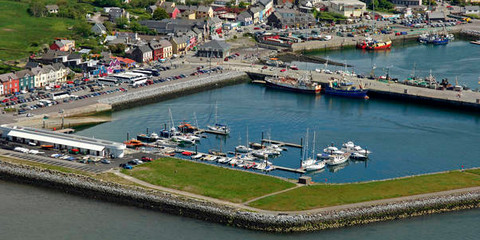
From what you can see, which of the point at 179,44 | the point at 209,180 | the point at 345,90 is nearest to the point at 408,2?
the point at 179,44

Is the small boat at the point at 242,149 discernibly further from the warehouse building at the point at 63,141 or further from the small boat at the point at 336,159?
the warehouse building at the point at 63,141

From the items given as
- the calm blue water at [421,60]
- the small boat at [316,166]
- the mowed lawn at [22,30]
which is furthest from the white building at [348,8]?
the small boat at [316,166]

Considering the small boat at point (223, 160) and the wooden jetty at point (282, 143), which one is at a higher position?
the wooden jetty at point (282, 143)

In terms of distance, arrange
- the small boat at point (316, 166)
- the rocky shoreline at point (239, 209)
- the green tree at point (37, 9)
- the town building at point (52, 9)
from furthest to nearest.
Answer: the town building at point (52, 9)
the green tree at point (37, 9)
the small boat at point (316, 166)
the rocky shoreline at point (239, 209)

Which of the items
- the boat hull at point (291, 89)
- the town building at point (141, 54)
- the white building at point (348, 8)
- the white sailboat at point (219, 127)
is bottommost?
the white sailboat at point (219, 127)

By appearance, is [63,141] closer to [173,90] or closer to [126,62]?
[173,90]

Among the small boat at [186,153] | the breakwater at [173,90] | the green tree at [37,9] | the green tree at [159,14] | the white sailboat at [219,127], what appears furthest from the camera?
the green tree at [159,14]

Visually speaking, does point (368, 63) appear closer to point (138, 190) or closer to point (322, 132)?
point (322, 132)
